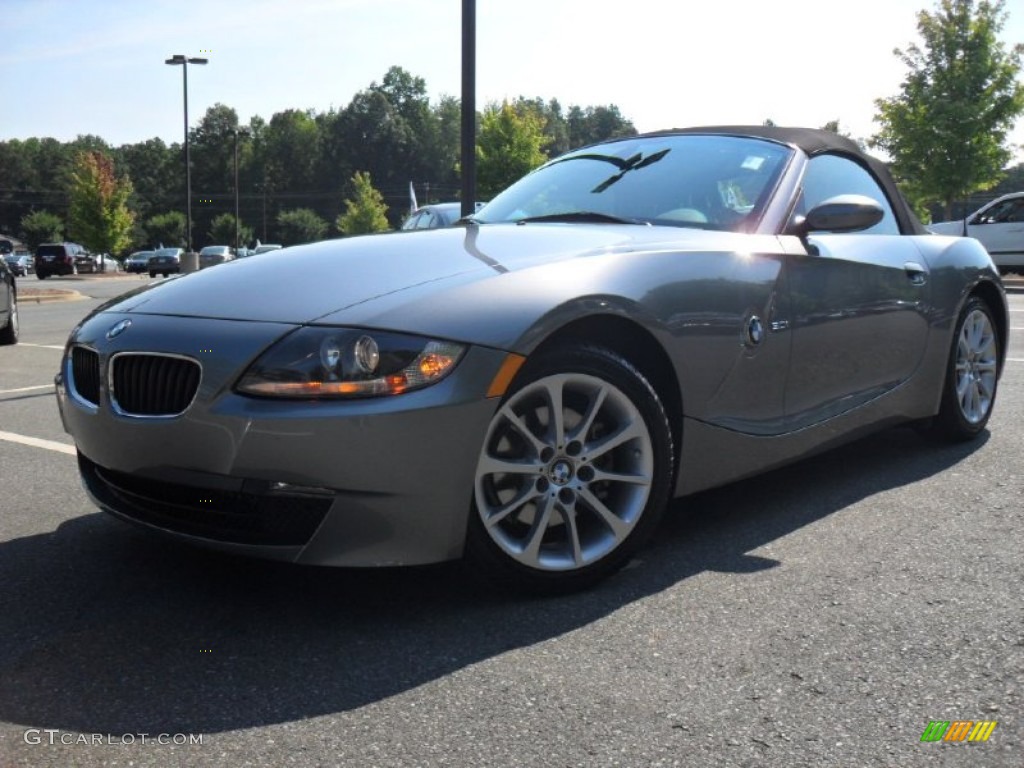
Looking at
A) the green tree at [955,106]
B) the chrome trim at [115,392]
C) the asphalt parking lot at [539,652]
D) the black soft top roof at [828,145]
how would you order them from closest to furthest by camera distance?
the asphalt parking lot at [539,652], the chrome trim at [115,392], the black soft top roof at [828,145], the green tree at [955,106]

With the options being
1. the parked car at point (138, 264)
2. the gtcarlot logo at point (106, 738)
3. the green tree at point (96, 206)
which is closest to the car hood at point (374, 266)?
the gtcarlot logo at point (106, 738)

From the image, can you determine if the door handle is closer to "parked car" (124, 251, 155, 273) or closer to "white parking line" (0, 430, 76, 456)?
"white parking line" (0, 430, 76, 456)

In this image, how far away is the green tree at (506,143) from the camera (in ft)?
135

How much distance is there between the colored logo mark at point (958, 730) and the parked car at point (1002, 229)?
67.1 ft

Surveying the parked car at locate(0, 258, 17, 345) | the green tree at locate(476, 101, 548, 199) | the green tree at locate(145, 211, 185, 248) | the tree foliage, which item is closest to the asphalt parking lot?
the parked car at locate(0, 258, 17, 345)

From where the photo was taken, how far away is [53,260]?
158 ft

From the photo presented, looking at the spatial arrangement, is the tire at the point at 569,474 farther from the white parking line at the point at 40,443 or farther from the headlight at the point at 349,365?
the white parking line at the point at 40,443

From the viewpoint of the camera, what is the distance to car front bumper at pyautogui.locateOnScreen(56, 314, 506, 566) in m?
2.57

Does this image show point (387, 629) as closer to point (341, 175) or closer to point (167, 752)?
point (167, 752)

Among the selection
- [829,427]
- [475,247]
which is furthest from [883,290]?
[475,247]

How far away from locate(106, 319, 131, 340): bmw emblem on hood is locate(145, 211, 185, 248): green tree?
105 meters

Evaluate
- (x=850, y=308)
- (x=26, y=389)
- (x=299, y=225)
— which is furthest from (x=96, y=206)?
(x=850, y=308)

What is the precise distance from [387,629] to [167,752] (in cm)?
74

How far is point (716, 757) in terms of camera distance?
205cm
